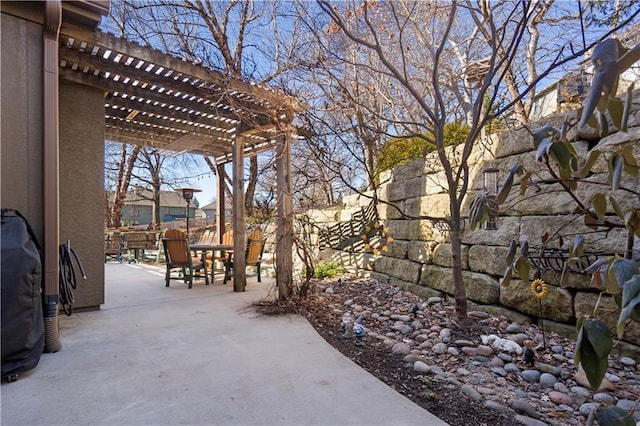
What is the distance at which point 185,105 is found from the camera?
4242 millimetres

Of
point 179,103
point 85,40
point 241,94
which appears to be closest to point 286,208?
point 241,94

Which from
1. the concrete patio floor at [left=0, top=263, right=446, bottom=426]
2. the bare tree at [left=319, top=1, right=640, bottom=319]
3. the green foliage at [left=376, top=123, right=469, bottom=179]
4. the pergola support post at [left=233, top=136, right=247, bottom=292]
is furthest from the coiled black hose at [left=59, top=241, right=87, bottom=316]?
the green foliage at [left=376, top=123, right=469, bottom=179]

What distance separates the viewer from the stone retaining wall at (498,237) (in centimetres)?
243

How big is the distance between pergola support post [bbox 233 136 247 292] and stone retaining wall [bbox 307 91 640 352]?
6.34 ft

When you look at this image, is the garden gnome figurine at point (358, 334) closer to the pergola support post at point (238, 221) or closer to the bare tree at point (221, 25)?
the pergola support post at point (238, 221)

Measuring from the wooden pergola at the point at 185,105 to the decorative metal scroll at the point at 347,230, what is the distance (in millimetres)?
1339

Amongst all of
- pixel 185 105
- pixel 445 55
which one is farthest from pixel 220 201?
pixel 445 55

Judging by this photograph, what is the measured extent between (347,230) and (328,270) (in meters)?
0.78

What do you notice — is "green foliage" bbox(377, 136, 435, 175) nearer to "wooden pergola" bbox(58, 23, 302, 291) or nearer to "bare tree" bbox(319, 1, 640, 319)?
"bare tree" bbox(319, 1, 640, 319)

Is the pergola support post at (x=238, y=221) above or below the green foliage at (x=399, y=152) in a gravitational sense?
below

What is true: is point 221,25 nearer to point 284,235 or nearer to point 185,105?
point 185,105

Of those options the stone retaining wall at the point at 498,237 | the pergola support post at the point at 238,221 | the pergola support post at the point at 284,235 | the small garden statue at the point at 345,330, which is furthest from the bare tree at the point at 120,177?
the small garden statue at the point at 345,330

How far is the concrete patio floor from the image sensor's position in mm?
1691

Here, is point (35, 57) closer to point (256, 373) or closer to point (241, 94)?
point (241, 94)
